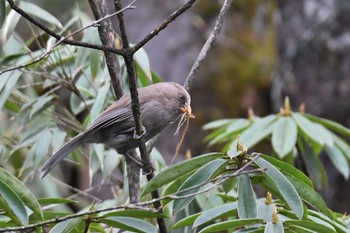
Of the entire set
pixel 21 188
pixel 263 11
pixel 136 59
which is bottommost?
pixel 21 188

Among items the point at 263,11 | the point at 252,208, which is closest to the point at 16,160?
the point at 252,208

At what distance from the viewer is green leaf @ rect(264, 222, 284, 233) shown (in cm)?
170

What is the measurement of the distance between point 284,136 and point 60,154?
2.91ft

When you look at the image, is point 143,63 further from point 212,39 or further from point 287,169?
point 287,169

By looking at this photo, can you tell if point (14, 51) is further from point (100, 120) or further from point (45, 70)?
point (100, 120)

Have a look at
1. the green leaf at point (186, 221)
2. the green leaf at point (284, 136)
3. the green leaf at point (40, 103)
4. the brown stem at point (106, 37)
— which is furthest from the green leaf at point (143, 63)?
the green leaf at point (186, 221)

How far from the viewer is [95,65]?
269 centimetres

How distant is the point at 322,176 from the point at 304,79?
1.60 metres

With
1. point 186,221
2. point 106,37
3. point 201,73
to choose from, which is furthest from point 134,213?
point 201,73

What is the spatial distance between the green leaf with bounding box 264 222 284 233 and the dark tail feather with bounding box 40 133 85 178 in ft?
3.07

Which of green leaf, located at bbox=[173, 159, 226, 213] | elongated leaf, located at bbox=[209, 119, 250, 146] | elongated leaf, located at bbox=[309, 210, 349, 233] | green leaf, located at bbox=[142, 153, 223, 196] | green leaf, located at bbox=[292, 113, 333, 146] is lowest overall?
elongated leaf, located at bbox=[309, 210, 349, 233]

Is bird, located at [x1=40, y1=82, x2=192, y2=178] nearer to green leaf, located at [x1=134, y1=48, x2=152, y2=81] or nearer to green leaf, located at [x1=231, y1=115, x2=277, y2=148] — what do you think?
green leaf, located at [x1=134, y1=48, x2=152, y2=81]

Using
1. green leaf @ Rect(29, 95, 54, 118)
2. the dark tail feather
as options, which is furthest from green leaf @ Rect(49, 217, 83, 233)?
green leaf @ Rect(29, 95, 54, 118)

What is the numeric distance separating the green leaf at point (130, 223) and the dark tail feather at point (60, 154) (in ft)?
2.05
